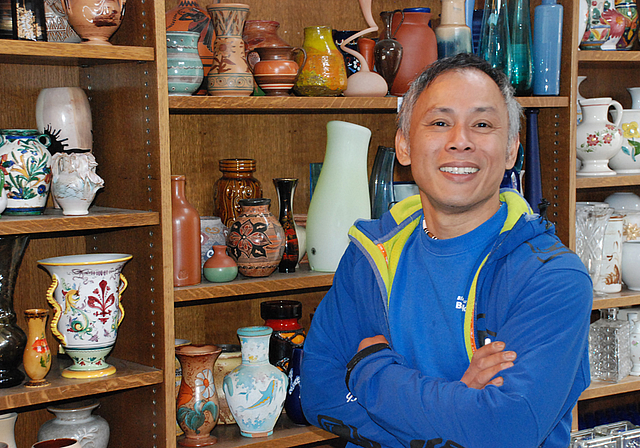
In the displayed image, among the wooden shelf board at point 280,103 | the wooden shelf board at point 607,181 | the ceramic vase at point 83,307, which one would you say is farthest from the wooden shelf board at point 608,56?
the ceramic vase at point 83,307

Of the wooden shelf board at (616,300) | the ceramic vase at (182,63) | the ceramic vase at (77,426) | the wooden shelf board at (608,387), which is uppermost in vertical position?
the ceramic vase at (182,63)

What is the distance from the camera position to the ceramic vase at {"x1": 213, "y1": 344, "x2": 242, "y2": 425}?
5.94ft

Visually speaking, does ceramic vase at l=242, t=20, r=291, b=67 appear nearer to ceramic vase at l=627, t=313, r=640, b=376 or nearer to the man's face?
the man's face

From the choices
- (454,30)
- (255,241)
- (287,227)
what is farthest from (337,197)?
(454,30)

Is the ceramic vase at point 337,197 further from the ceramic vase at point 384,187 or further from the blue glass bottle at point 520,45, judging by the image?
the blue glass bottle at point 520,45

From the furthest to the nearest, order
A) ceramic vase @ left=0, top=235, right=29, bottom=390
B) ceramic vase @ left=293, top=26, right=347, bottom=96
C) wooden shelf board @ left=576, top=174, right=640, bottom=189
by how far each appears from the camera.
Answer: wooden shelf board @ left=576, top=174, right=640, bottom=189
ceramic vase @ left=293, top=26, right=347, bottom=96
ceramic vase @ left=0, top=235, right=29, bottom=390

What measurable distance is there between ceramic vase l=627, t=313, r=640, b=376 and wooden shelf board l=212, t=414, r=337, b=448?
3.49 ft

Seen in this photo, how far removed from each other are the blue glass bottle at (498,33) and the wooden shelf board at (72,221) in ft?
3.55

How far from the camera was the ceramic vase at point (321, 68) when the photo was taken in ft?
5.94

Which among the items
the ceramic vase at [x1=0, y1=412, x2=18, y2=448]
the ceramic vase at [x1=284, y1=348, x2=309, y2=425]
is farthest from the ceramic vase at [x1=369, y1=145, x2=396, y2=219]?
the ceramic vase at [x1=0, y1=412, x2=18, y2=448]

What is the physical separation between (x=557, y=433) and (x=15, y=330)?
3.66 feet

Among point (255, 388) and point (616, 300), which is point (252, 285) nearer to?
point (255, 388)

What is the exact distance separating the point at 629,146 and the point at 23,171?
181cm

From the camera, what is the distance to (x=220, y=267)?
1.72 metres
